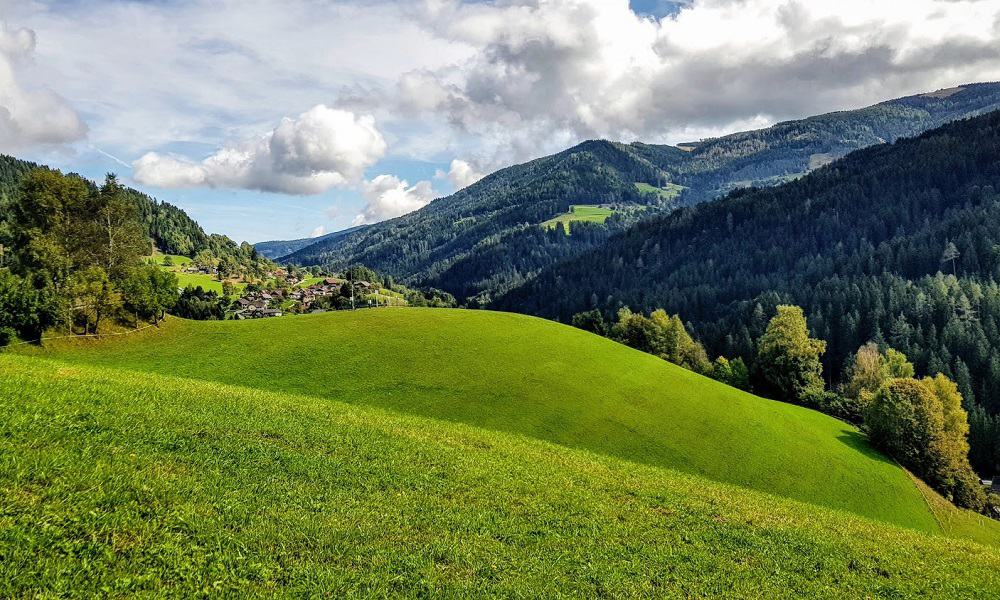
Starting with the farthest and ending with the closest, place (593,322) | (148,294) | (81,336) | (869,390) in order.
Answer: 1. (593,322)
2. (869,390)
3. (148,294)
4. (81,336)

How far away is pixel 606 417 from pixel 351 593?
135ft

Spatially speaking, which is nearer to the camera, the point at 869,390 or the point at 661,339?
the point at 869,390

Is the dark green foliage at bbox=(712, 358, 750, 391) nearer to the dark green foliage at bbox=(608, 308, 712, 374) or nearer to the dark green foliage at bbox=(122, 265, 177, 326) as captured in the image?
the dark green foliage at bbox=(608, 308, 712, 374)

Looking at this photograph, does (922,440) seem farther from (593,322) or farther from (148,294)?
(148,294)

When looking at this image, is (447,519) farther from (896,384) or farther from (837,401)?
(837,401)

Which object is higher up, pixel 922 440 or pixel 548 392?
pixel 548 392

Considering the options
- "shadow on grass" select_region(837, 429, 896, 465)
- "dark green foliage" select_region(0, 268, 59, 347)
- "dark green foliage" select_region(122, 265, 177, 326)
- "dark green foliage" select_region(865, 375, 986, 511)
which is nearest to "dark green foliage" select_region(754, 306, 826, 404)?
"dark green foliage" select_region(865, 375, 986, 511)

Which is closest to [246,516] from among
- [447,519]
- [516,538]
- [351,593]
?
[351,593]

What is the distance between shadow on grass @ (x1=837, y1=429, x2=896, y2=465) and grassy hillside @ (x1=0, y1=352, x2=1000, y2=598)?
31.5m

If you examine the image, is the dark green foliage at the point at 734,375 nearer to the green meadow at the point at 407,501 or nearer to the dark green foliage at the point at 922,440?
the dark green foliage at the point at 922,440

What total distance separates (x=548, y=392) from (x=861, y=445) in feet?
140

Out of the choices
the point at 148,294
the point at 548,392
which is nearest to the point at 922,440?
the point at 548,392

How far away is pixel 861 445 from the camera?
61062 mm

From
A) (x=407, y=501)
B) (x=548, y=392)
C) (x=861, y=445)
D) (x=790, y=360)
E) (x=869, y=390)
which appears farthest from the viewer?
(x=869, y=390)
